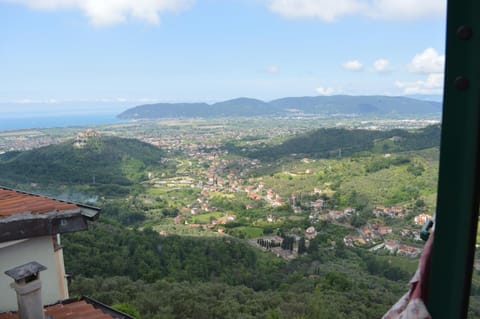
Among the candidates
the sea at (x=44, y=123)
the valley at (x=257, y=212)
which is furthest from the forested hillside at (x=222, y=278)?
the sea at (x=44, y=123)

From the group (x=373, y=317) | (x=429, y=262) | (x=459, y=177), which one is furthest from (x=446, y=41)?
(x=373, y=317)

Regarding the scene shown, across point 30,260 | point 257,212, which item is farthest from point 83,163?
point 30,260

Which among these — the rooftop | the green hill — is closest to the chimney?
the rooftop

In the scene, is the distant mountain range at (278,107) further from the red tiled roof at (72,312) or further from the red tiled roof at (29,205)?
the red tiled roof at (72,312)

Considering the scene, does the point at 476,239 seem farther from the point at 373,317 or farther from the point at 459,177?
the point at 373,317

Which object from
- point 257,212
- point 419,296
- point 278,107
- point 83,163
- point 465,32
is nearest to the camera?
point 465,32

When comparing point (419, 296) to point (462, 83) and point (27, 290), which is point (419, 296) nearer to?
point (462, 83)
